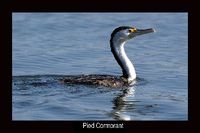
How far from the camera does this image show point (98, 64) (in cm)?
2041

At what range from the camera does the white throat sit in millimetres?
18984

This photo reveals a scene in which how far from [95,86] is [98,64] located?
2.40m

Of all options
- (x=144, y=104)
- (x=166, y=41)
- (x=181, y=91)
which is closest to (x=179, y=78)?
(x=181, y=91)

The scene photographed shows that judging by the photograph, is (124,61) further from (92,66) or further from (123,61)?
(92,66)

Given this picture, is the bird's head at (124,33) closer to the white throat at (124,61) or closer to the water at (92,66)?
the white throat at (124,61)

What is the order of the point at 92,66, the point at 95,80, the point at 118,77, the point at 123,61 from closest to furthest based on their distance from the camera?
the point at 95,80, the point at 118,77, the point at 123,61, the point at 92,66

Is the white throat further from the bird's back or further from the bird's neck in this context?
the bird's back

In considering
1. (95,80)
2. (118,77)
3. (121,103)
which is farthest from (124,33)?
(121,103)

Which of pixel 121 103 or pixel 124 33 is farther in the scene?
pixel 124 33

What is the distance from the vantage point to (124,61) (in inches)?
756

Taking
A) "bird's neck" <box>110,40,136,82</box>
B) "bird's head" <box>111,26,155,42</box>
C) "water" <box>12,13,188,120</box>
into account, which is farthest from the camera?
"bird's head" <box>111,26,155,42</box>

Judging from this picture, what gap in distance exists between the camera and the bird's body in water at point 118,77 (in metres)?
18.1

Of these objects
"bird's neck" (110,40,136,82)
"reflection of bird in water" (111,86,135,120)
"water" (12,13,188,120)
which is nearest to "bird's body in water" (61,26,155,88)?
"bird's neck" (110,40,136,82)

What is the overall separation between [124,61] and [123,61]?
0.07ft
